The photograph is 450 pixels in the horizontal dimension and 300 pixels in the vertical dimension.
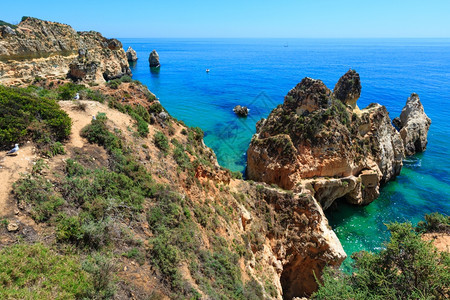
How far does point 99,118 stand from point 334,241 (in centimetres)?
1801

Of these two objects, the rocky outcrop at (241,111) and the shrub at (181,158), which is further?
the rocky outcrop at (241,111)

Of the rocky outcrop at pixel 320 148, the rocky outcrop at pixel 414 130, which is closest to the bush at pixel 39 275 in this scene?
the rocky outcrop at pixel 320 148

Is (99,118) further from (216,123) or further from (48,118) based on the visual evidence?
(216,123)

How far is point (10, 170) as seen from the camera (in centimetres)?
871

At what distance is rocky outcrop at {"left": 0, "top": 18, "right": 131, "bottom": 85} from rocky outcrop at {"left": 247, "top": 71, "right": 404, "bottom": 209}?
1229 inches

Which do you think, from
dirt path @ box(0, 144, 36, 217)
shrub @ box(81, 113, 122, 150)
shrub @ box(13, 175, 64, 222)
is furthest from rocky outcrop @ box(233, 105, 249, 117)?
shrub @ box(13, 175, 64, 222)

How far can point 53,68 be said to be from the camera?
123 feet

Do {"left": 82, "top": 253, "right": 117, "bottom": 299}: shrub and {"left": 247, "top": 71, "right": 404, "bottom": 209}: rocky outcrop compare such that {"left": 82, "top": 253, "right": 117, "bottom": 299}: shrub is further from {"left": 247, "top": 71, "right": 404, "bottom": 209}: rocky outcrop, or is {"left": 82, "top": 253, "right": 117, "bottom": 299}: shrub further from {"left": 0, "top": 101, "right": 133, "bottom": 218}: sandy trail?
{"left": 247, "top": 71, "right": 404, "bottom": 209}: rocky outcrop

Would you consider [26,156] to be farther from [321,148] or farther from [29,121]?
[321,148]

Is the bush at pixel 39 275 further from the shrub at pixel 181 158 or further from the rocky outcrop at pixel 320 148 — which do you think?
the rocky outcrop at pixel 320 148

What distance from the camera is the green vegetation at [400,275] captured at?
1062cm

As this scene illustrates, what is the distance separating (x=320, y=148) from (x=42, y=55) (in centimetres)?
4116

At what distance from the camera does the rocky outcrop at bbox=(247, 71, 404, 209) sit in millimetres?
23562

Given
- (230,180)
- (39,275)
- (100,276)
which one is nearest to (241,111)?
(230,180)
